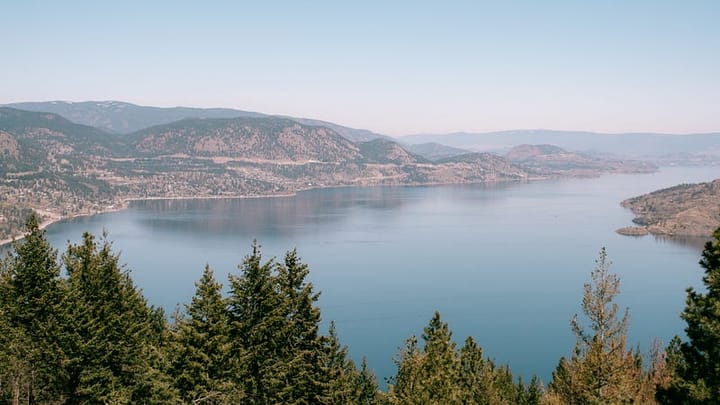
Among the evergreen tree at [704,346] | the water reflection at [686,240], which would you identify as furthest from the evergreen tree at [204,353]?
the water reflection at [686,240]

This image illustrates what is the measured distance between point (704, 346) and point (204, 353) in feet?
53.6

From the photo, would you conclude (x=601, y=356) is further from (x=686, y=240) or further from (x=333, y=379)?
(x=686, y=240)

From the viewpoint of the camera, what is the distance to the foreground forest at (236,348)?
20.2 metres

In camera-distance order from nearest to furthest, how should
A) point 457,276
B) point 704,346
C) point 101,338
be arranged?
point 704,346
point 101,338
point 457,276

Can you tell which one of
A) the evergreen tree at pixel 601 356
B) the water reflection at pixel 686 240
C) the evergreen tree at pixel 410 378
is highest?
the evergreen tree at pixel 601 356

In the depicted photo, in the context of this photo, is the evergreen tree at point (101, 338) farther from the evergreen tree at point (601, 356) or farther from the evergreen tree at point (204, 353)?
the evergreen tree at point (601, 356)

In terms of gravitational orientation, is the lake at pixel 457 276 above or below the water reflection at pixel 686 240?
below

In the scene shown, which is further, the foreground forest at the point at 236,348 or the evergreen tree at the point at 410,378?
the evergreen tree at the point at 410,378

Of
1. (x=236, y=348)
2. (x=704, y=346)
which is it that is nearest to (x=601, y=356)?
(x=704, y=346)

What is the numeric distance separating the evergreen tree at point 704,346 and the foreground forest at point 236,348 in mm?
35

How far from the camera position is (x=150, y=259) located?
148 metres

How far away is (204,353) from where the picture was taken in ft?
69.7

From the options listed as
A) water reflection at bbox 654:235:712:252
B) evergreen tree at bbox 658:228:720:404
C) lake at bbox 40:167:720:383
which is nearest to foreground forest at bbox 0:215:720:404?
evergreen tree at bbox 658:228:720:404

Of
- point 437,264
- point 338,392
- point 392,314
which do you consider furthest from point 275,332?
point 437,264
